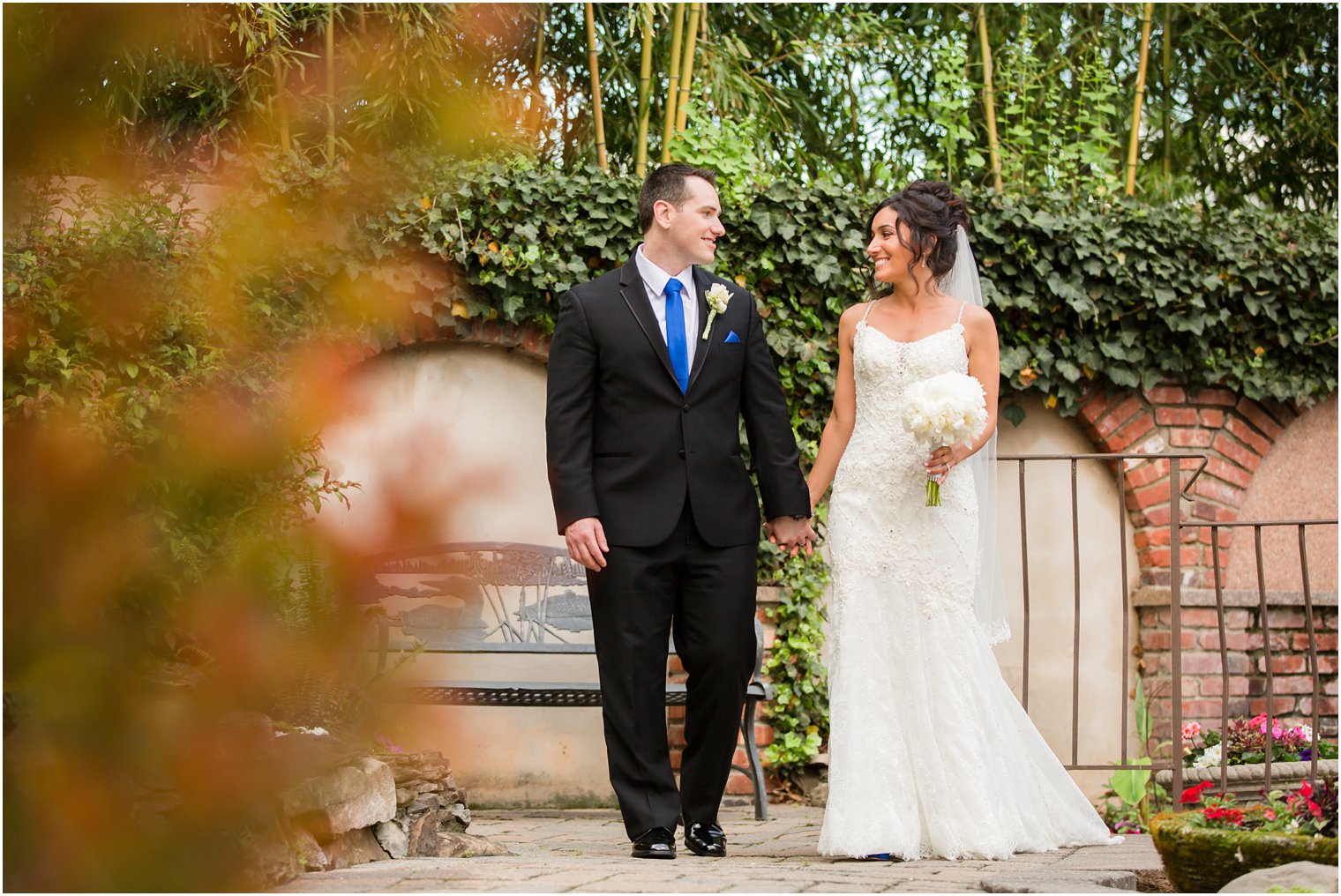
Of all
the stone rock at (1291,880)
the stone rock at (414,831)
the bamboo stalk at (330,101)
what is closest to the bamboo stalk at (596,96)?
the stone rock at (414,831)

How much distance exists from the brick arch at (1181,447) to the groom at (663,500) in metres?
2.87

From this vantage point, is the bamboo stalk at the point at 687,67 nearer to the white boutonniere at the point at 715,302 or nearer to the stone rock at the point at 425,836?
the white boutonniere at the point at 715,302

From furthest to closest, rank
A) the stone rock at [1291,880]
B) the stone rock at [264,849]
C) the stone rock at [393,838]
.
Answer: the stone rock at [393,838]
the stone rock at [1291,880]
the stone rock at [264,849]

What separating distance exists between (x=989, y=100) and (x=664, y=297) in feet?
11.6

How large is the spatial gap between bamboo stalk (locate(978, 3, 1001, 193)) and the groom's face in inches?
126

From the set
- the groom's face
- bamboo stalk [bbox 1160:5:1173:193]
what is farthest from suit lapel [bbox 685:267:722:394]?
bamboo stalk [bbox 1160:5:1173:193]

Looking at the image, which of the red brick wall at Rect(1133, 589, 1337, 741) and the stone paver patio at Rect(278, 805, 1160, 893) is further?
the red brick wall at Rect(1133, 589, 1337, 741)

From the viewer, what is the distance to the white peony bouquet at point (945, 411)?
134 inches

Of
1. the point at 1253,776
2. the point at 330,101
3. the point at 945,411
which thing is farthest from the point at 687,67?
the point at 330,101

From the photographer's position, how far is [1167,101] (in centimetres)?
689

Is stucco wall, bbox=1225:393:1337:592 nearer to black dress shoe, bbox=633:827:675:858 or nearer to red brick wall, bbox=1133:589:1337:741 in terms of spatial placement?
red brick wall, bbox=1133:589:1337:741

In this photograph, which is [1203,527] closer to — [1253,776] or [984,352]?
[1253,776]

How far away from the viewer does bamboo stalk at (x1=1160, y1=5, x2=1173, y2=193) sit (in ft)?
22.1

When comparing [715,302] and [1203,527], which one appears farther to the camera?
[1203,527]
